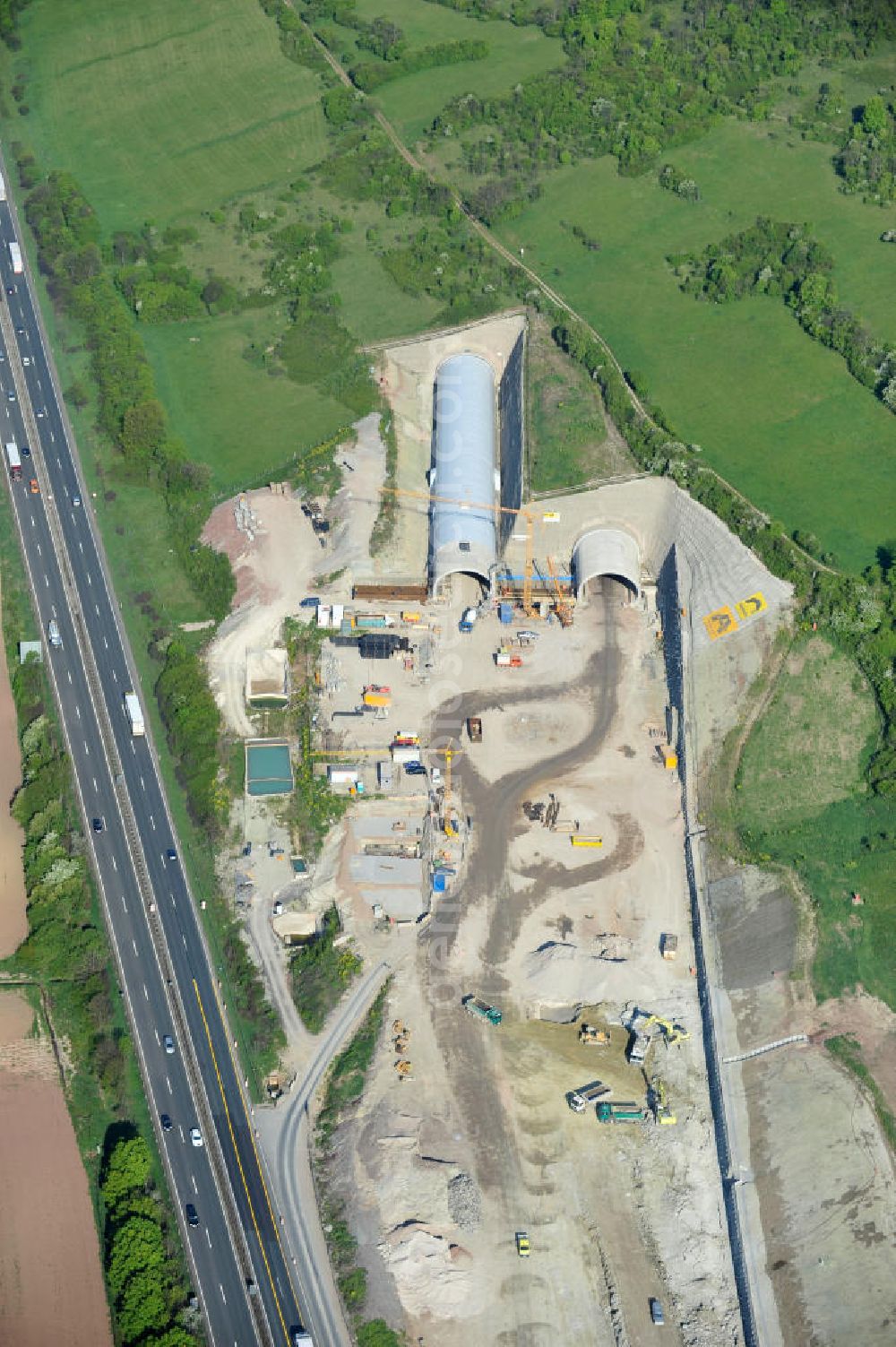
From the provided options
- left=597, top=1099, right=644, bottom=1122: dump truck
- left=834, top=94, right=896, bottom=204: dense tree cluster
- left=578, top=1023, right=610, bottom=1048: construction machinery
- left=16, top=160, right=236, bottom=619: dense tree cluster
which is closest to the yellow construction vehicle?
left=578, top=1023, right=610, bottom=1048: construction machinery

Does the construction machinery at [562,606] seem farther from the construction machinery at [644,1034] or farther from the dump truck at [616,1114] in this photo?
the dump truck at [616,1114]

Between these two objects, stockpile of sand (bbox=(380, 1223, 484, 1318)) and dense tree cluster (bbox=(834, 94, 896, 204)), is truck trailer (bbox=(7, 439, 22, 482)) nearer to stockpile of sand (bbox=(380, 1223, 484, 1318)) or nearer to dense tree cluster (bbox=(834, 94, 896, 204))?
stockpile of sand (bbox=(380, 1223, 484, 1318))

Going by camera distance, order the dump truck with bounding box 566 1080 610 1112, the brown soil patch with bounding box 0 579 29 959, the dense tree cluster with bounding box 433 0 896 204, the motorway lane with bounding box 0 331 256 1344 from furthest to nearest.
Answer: the dense tree cluster with bounding box 433 0 896 204
the brown soil patch with bounding box 0 579 29 959
the dump truck with bounding box 566 1080 610 1112
the motorway lane with bounding box 0 331 256 1344

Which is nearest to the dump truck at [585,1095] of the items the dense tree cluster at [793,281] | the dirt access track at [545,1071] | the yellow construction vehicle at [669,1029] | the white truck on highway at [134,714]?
the dirt access track at [545,1071]

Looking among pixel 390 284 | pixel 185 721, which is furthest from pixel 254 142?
pixel 185 721

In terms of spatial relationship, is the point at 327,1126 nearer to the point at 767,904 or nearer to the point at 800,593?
the point at 767,904

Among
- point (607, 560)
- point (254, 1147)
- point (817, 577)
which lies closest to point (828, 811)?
point (817, 577)

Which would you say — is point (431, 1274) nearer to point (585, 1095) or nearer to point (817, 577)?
point (585, 1095)
